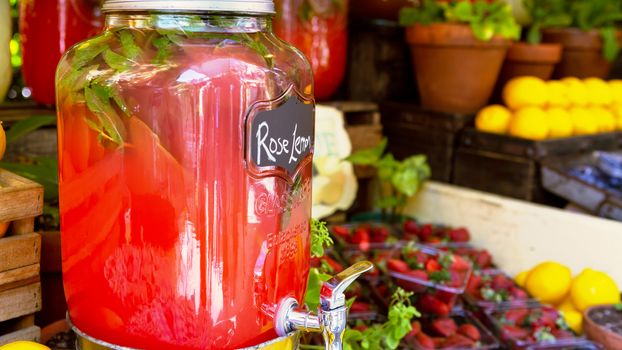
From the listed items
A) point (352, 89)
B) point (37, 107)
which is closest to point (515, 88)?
point (352, 89)

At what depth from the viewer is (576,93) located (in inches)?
98.5

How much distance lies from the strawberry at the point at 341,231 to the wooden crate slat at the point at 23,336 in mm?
1070

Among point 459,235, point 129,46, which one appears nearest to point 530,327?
point 459,235

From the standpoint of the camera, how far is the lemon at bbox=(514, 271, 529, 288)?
2.07 metres

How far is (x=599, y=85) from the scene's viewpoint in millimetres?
2588

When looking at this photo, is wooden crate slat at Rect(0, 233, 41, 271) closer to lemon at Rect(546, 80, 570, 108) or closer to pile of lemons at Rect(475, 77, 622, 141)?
pile of lemons at Rect(475, 77, 622, 141)

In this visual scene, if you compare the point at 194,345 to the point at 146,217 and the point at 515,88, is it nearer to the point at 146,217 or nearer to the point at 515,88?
the point at 146,217

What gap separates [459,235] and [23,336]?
4.66ft

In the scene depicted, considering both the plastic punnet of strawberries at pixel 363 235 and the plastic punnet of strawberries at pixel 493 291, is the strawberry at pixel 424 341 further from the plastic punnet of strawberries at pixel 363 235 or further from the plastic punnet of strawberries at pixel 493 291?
the plastic punnet of strawberries at pixel 363 235

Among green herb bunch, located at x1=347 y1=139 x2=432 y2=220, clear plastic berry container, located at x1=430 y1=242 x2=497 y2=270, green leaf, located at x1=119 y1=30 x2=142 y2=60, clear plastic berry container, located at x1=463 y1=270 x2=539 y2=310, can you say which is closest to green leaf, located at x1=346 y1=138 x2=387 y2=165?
green herb bunch, located at x1=347 y1=139 x2=432 y2=220

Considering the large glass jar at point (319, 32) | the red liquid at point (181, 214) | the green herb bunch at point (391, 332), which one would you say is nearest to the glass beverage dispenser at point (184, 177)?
the red liquid at point (181, 214)

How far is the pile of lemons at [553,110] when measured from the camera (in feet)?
7.59

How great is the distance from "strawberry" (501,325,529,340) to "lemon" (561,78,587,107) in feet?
3.34

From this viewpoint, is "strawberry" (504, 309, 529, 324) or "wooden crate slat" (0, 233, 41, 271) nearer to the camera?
"wooden crate slat" (0, 233, 41, 271)
